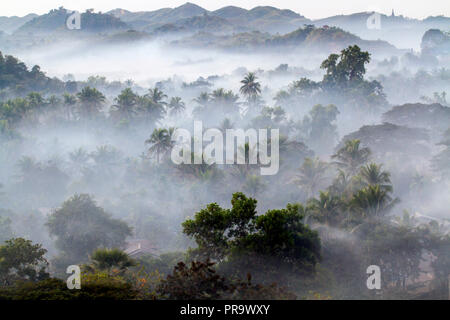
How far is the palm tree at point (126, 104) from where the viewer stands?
84.7 metres

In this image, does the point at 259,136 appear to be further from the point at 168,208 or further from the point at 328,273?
the point at 328,273

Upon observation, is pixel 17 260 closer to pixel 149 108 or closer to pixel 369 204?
pixel 369 204

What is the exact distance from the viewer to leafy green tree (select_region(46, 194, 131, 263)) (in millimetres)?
41312

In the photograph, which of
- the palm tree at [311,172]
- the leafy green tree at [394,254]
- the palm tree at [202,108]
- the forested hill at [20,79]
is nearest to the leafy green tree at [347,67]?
the palm tree at [202,108]

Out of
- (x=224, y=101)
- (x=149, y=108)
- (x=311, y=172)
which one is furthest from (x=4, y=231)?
(x=224, y=101)

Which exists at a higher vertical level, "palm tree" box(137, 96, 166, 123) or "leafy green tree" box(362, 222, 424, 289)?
"palm tree" box(137, 96, 166, 123)

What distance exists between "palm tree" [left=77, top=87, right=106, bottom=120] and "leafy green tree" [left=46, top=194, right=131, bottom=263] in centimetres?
4044

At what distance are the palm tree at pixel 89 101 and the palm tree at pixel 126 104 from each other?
3943 millimetres

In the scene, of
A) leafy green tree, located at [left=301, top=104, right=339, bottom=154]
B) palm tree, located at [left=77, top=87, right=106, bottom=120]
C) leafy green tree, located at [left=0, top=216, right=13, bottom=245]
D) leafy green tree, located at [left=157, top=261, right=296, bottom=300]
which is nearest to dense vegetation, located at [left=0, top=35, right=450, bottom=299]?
leafy green tree, located at [left=157, top=261, right=296, bottom=300]

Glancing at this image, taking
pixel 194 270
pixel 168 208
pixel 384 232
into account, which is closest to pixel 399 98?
pixel 168 208

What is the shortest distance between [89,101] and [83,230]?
44.9 m

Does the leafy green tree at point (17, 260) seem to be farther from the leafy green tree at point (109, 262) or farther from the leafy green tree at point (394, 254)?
the leafy green tree at point (394, 254)

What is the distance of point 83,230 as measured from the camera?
4241 centimetres

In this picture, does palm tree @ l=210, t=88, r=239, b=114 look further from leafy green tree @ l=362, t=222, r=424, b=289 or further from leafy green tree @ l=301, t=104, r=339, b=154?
leafy green tree @ l=362, t=222, r=424, b=289
